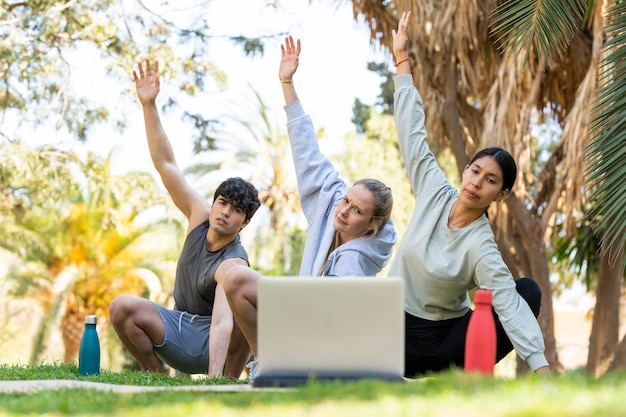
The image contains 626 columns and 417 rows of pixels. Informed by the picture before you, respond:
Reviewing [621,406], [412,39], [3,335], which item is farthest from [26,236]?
[621,406]

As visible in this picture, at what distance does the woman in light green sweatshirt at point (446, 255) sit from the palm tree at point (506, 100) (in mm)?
5197

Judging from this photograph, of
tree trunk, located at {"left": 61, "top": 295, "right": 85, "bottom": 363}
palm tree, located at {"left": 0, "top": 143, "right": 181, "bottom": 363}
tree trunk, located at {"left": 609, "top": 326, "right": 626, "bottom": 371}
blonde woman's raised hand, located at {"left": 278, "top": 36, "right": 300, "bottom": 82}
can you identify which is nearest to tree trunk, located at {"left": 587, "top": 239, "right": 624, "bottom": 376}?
tree trunk, located at {"left": 609, "top": 326, "right": 626, "bottom": 371}

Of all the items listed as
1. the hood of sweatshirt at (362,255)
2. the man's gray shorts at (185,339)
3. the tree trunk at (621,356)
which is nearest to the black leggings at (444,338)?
the hood of sweatshirt at (362,255)

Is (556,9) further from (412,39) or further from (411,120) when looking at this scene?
(412,39)

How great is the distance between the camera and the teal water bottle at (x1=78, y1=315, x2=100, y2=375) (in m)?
5.24

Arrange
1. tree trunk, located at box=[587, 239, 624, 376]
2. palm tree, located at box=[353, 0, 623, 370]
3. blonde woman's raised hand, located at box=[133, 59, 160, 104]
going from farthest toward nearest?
tree trunk, located at box=[587, 239, 624, 376], palm tree, located at box=[353, 0, 623, 370], blonde woman's raised hand, located at box=[133, 59, 160, 104]

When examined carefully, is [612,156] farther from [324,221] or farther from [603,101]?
[324,221]

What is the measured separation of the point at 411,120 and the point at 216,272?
1.48 meters

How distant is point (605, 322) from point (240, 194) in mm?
6927

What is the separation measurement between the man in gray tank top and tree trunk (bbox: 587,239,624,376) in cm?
639

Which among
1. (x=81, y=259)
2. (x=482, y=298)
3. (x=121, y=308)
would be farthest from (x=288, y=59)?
(x=81, y=259)

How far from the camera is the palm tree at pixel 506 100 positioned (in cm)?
1077

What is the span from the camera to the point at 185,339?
574cm

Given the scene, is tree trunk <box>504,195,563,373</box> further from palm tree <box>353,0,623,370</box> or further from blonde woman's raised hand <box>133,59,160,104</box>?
blonde woman's raised hand <box>133,59,160,104</box>
